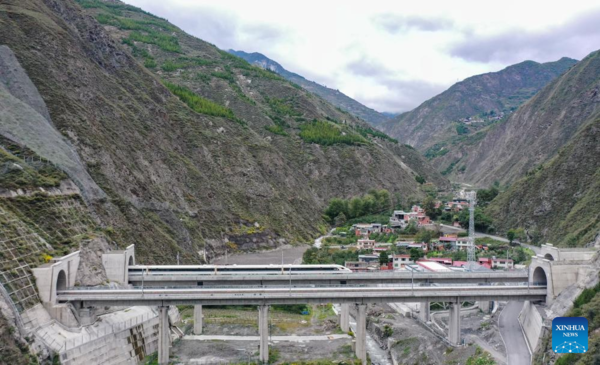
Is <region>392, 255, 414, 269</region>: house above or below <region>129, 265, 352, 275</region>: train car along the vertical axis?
below

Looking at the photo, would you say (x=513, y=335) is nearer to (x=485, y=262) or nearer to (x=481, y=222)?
(x=485, y=262)

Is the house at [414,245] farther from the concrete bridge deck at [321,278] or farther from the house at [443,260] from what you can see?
the concrete bridge deck at [321,278]

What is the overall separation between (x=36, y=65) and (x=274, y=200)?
47593 mm

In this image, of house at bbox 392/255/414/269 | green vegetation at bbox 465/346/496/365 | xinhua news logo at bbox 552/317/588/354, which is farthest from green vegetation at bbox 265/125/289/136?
xinhua news logo at bbox 552/317/588/354

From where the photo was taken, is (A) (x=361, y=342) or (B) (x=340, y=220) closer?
(A) (x=361, y=342)

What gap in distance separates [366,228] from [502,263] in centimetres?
3503

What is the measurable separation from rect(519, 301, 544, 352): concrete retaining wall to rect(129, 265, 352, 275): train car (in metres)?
16.7

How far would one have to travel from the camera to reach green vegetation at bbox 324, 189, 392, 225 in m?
114

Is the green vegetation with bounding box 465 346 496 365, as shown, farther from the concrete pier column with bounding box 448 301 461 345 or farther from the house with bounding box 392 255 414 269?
the house with bounding box 392 255 414 269

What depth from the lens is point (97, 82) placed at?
82312 mm

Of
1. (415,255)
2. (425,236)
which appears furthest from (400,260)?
(425,236)

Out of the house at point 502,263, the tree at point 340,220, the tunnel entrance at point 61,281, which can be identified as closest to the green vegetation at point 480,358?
the house at point 502,263

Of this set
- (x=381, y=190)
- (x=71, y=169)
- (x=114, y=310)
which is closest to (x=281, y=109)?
(x=381, y=190)

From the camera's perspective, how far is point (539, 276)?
148ft
